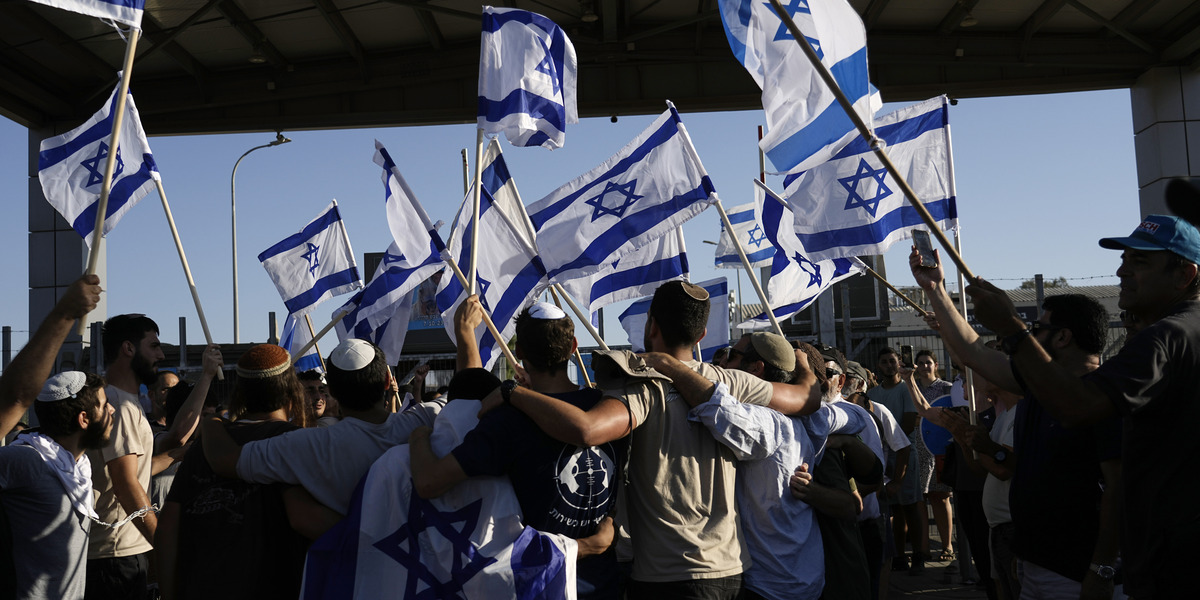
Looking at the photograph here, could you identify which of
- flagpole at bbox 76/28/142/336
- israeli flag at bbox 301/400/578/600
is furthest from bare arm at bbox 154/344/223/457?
israeli flag at bbox 301/400/578/600

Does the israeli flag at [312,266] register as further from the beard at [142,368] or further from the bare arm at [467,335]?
the bare arm at [467,335]

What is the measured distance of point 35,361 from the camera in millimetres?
3514

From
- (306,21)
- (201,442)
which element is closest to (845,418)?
(201,442)

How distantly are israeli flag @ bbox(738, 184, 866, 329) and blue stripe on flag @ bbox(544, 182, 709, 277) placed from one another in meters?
2.15

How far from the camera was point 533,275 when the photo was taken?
28.1 ft

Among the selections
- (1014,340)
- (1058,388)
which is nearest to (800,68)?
(1014,340)

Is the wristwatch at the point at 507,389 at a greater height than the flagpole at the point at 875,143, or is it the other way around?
the flagpole at the point at 875,143

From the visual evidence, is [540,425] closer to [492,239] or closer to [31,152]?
[492,239]

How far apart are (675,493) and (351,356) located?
1396mm

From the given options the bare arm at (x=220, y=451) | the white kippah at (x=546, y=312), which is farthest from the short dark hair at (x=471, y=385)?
the bare arm at (x=220, y=451)

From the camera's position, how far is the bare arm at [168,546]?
3.84 m

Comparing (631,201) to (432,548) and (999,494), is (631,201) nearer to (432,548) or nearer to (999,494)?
(999,494)

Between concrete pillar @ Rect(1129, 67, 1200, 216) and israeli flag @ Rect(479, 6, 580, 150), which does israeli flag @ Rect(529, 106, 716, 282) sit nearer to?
israeli flag @ Rect(479, 6, 580, 150)

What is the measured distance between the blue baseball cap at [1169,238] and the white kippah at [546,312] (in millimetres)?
2025
